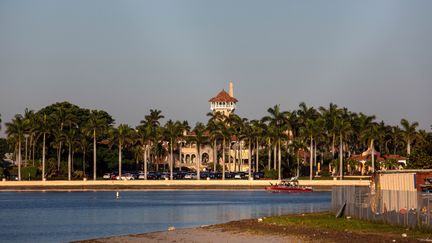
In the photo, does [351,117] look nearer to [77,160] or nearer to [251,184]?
[251,184]

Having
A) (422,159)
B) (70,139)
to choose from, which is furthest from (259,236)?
(70,139)

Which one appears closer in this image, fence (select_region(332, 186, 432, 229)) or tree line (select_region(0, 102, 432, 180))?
fence (select_region(332, 186, 432, 229))

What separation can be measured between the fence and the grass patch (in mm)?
534

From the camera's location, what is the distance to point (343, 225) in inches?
2263

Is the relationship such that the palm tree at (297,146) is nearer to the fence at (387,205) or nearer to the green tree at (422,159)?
the green tree at (422,159)

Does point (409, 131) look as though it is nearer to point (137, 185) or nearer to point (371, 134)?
point (371, 134)

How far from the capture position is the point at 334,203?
70.7 meters

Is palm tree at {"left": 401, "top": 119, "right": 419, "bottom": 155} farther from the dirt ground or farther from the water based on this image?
the dirt ground

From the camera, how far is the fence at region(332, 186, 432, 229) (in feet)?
167

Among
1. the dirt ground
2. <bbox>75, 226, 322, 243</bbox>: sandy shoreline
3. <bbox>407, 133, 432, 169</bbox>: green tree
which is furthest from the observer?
<bbox>407, 133, 432, 169</bbox>: green tree

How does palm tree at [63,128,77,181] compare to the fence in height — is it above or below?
above

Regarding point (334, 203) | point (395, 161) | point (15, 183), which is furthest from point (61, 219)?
point (395, 161)

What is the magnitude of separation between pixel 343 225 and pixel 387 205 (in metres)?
2.84

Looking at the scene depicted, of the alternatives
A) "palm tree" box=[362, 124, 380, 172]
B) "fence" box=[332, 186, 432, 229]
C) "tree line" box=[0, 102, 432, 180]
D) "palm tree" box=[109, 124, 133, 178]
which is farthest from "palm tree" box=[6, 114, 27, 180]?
"fence" box=[332, 186, 432, 229]
